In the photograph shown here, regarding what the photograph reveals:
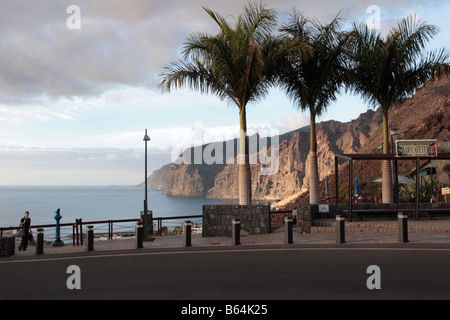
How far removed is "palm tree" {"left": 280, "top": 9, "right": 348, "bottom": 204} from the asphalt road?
8.18m

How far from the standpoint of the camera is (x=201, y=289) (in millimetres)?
7160

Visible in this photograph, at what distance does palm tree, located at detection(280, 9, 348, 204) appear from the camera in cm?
1923

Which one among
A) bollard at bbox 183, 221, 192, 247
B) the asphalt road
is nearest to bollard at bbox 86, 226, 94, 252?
the asphalt road

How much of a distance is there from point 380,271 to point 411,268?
0.76m

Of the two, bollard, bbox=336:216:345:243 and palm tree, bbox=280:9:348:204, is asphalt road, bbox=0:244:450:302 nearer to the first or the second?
bollard, bbox=336:216:345:243

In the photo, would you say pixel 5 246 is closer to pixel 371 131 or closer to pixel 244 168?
pixel 244 168

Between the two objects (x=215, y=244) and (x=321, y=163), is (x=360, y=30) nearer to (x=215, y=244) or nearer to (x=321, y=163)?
(x=215, y=244)

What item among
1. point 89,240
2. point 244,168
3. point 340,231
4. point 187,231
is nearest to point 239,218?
point 244,168

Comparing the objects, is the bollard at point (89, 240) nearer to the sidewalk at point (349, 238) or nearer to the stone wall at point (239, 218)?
the sidewalk at point (349, 238)

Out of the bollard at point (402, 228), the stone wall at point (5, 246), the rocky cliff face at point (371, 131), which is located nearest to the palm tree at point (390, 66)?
the bollard at point (402, 228)

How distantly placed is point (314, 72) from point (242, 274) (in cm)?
1338

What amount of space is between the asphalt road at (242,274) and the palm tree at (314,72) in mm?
8177

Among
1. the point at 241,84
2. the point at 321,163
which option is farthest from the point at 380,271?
the point at 321,163

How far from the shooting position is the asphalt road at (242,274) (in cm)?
685
